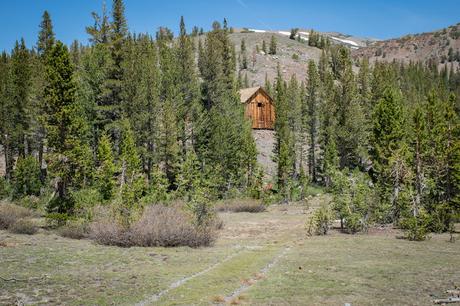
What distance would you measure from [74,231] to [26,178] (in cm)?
2632

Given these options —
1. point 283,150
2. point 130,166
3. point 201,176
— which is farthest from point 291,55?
point 130,166

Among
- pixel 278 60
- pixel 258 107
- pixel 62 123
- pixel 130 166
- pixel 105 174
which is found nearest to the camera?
pixel 62 123

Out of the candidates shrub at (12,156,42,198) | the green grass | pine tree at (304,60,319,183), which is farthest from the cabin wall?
the green grass

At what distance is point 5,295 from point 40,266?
3.89m

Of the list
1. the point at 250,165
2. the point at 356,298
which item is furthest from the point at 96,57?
the point at 356,298

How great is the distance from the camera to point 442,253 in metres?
18.0

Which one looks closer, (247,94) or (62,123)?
(62,123)

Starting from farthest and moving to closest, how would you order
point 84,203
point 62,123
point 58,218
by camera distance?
point 62,123 → point 84,203 → point 58,218

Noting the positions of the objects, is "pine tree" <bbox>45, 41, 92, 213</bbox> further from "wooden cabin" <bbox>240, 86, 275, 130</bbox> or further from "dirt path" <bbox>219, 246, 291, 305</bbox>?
"wooden cabin" <bbox>240, 86, 275, 130</bbox>

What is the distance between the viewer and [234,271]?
1451 centimetres

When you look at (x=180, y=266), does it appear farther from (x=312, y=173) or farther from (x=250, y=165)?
(x=312, y=173)

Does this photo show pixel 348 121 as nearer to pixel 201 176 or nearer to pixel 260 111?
pixel 201 176

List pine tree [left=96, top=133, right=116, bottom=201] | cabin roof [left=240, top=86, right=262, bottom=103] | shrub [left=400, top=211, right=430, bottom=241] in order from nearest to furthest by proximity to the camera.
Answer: shrub [left=400, top=211, right=430, bottom=241], pine tree [left=96, top=133, right=116, bottom=201], cabin roof [left=240, top=86, right=262, bottom=103]

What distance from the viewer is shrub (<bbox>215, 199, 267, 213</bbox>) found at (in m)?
40.1
